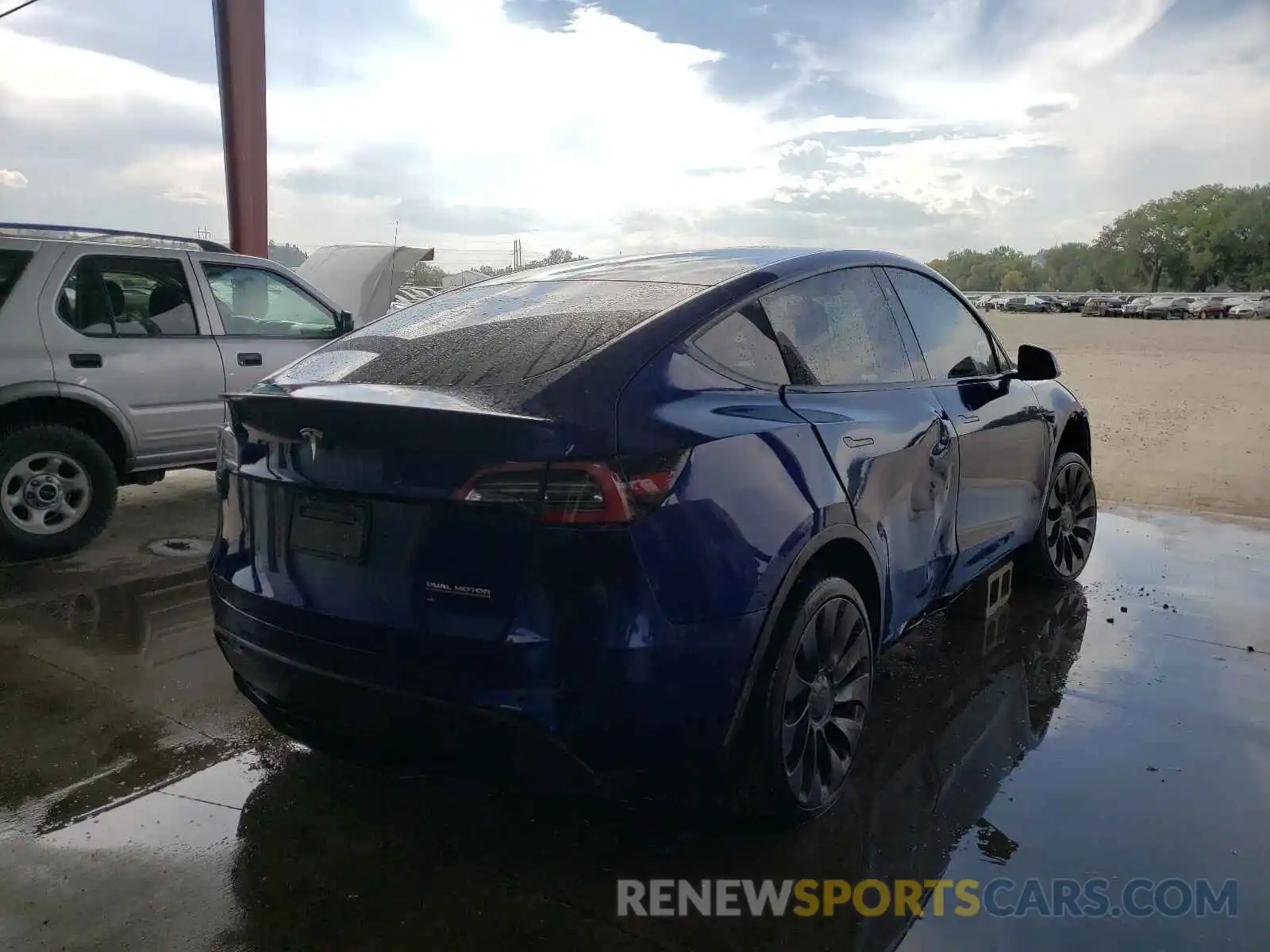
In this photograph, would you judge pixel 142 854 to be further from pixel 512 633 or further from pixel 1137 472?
pixel 1137 472

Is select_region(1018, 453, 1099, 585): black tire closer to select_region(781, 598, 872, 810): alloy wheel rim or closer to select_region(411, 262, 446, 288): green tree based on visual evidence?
select_region(781, 598, 872, 810): alloy wheel rim

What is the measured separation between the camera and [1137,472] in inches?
331

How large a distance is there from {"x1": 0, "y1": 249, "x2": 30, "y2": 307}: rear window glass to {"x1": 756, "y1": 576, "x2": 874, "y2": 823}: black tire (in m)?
5.08

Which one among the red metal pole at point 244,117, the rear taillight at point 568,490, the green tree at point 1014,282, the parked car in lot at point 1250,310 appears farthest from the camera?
the green tree at point 1014,282

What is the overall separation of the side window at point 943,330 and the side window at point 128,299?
15.5 feet

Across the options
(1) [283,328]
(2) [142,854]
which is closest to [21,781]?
(2) [142,854]

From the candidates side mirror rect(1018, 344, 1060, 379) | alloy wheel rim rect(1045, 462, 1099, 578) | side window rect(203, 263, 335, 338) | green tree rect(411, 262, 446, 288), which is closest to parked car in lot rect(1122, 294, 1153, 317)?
green tree rect(411, 262, 446, 288)

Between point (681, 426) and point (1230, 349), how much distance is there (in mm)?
29962

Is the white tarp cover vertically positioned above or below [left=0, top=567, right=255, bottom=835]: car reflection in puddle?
above

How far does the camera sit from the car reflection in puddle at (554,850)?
2385 millimetres

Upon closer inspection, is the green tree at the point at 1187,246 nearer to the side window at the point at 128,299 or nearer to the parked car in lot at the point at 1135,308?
the parked car in lot at the point at 1135,308

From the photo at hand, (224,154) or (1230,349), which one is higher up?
(224,154)

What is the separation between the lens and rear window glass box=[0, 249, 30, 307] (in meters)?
5.51

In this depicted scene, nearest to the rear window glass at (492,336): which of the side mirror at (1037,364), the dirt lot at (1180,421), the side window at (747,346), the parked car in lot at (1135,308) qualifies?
the side window at (747,346)
